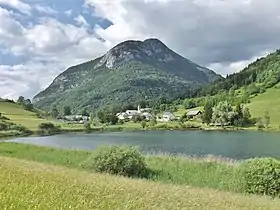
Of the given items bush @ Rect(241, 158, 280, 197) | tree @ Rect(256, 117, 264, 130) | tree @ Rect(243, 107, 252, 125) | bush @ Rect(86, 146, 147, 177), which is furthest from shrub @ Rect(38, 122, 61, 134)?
bush @ Rect(241, 158, 280, 197)

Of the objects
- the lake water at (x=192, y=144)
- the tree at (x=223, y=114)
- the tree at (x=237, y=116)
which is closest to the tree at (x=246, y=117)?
the tree at (x=237, y=116)

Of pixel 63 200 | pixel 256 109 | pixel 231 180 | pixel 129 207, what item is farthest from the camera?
pixel 256 109

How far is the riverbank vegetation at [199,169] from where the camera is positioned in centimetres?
2475

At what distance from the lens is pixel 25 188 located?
7113 mm

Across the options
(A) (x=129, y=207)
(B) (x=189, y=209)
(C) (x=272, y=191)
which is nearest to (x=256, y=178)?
(C) (x=272, y=191)

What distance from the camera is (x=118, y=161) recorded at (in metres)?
29.5

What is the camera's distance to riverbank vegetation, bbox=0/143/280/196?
24750mm

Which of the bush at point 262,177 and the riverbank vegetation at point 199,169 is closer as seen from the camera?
the bush at point 262,177

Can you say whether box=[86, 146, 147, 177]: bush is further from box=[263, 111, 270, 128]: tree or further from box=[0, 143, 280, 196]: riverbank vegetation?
box=[263, 111, 270, 128]: tree

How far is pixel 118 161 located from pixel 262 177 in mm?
9548

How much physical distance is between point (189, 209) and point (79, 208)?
10.8 feet

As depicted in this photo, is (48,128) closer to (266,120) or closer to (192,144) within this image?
(192,144)

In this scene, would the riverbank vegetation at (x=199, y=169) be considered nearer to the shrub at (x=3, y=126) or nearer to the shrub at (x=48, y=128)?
the shrub at (x=3, y=126)

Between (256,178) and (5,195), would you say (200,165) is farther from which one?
(5,195)
